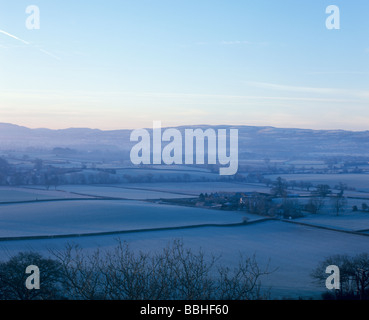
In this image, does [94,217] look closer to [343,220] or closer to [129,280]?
[343,220]

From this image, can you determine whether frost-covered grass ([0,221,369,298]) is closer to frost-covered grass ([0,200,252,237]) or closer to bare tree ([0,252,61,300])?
frost-covered grass ([0,200,252,237])

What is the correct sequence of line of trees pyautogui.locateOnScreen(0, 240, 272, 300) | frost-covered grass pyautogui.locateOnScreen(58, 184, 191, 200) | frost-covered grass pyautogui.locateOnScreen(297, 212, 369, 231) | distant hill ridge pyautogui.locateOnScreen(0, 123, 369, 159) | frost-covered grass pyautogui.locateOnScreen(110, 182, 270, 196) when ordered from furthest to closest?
frost-covered grass pyautogui.locateOnScreen(58, 184, 191, 200) → frost-covered grass pyautogui.locateOnScreen(110, 182, 270, 196) → distant hill ridge pyautogui.locateOnScreen(0, 123, 369, 159) → frost-covered grass pyautogui.locateOnScreen(297, 212, 369, 231) → line of trees pyautogui.locateOnScreen(0, 240, 272, 300)

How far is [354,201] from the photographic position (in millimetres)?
8336

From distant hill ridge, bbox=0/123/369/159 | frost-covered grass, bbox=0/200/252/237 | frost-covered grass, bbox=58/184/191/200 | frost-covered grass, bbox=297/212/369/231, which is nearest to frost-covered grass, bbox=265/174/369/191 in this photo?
distant hill ridge, bbox=0/123/369/159

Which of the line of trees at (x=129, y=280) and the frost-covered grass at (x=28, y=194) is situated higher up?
the frost-covered grass at (x=28, y=194)

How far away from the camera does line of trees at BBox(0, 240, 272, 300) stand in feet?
10.4

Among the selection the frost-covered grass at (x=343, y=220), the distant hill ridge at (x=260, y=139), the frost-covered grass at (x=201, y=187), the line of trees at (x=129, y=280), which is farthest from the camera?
the frost-covered grass at (x=201, y=187)

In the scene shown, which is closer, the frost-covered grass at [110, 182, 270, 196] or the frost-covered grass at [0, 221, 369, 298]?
the frost-covered grass at [0, 221, 369, 298]

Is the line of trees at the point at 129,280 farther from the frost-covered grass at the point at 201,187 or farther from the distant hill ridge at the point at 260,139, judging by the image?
the distant hill ridge at the point at 260,139

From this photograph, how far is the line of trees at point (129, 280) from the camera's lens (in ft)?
10.4

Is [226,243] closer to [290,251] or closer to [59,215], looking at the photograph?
[290,251]

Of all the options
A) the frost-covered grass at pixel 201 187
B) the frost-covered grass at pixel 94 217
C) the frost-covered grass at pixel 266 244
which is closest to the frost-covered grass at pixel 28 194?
the frost-covered grass at pixel 94 217
